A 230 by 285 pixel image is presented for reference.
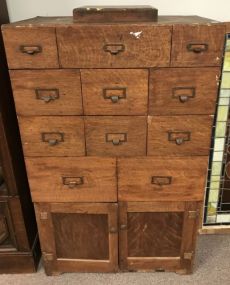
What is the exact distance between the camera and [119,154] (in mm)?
1317

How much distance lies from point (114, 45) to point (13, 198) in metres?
0.92

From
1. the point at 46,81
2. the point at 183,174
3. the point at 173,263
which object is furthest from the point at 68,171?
the point at 173,263

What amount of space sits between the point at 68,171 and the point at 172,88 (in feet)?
1.96

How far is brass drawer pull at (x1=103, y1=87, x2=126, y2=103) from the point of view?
119cm

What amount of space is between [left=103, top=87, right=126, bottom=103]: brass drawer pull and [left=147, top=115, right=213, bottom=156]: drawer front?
0.17 metres

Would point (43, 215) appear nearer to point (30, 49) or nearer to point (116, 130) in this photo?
point (116, 130)

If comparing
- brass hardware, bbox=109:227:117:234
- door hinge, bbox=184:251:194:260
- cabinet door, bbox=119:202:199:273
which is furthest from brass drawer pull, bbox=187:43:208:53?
door hinge, bbox=184:251:194:260

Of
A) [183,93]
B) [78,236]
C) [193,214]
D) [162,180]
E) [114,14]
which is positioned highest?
[114,14]

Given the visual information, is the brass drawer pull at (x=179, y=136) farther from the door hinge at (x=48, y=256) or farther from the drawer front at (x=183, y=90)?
the door hinge at (x=48, y=256)

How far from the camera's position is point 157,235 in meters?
1.54

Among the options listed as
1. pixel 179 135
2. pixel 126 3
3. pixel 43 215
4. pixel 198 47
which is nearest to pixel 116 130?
pixel 179 135

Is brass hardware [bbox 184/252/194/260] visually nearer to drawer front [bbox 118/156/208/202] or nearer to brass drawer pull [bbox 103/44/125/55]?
drawer front [bbox 118/156/208/202]

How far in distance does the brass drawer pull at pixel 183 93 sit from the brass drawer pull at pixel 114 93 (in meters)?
0.21

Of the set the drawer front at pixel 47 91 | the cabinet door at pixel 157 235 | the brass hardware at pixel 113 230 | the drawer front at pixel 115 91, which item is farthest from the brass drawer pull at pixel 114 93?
the brass hardware at pixel 113 230
